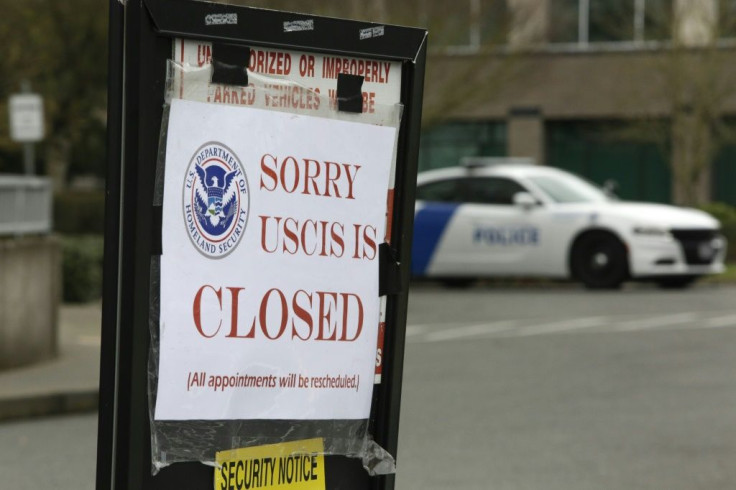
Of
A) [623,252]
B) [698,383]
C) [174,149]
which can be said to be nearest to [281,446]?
[174,149]

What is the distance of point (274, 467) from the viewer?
3705 mm

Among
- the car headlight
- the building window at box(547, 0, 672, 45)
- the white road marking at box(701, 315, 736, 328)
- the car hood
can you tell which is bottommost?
the white road marking at box(701, 315, 736, 328)

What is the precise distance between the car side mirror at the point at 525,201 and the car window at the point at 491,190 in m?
0.24

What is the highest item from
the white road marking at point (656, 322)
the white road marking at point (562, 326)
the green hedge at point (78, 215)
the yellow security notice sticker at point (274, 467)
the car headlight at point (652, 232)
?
the yellow security notice sticker at point (274, 467)

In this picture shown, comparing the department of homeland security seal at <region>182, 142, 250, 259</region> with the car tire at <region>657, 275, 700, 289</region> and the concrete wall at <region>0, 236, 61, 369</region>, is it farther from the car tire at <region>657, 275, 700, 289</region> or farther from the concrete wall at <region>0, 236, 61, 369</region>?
the car tire at <region>657, 275, 700, 289</region>

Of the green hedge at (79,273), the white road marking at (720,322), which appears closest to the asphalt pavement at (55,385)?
the green hedge at (79,273)

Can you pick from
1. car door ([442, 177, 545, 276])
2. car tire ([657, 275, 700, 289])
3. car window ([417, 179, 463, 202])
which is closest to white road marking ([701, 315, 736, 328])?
car tire ([657, 275, 700, 289])

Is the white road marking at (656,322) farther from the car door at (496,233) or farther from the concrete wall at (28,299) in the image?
the concrete wall at (28,299)

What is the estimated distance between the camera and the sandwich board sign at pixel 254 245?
11.2 feet

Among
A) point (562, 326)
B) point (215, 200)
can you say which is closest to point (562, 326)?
point (562, 326)

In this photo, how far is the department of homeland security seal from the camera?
11.4 feet

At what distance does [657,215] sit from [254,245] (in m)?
15.4

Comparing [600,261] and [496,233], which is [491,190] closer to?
[496,233]

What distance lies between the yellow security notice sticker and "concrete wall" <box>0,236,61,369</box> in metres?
7.12
